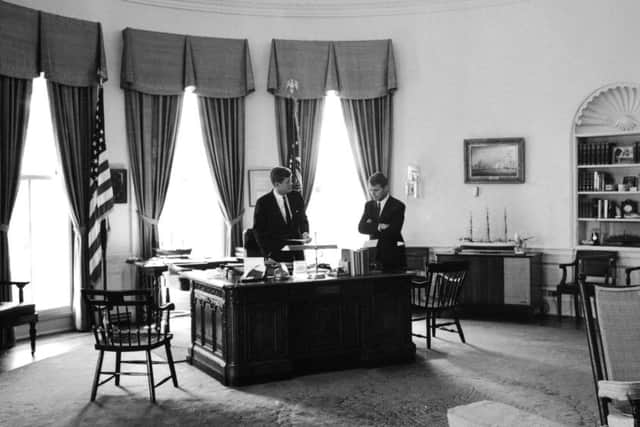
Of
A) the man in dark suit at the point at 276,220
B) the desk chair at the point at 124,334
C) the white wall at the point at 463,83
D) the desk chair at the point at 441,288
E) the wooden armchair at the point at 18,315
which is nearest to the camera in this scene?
the desk chair at the point at 124,334

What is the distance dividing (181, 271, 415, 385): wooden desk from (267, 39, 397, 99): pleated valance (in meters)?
4.09

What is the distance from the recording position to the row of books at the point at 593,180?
347 inches

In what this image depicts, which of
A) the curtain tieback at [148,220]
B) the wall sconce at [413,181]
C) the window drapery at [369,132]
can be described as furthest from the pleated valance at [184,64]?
the wall sconce at [413,181]

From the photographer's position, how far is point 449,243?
964cm

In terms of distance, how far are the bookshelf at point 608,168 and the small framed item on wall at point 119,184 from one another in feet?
19.5

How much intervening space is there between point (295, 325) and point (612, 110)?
5.48 meters

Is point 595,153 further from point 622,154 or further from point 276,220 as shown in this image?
point 276,220

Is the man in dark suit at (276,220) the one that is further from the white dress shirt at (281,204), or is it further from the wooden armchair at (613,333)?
the wooden armchair at (613,333)

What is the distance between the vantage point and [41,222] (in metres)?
8.30

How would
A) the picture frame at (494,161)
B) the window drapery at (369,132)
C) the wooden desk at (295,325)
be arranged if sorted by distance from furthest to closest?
the window drapery at (369,132), the picture frame at (494,161), the wooden desk at (295,325)

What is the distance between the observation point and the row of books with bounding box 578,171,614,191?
28.9 ft

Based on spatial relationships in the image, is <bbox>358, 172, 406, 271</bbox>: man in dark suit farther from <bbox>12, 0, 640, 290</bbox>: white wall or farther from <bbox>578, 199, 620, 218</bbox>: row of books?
<bbox>578, 199, 620, 218</bbox>: row of books

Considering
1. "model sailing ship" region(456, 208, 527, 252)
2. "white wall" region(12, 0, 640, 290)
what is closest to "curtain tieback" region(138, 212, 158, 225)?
"white wall" region(12, 0, 640, 290)

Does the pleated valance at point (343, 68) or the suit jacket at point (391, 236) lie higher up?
the pleated valance at point (343, 68)
